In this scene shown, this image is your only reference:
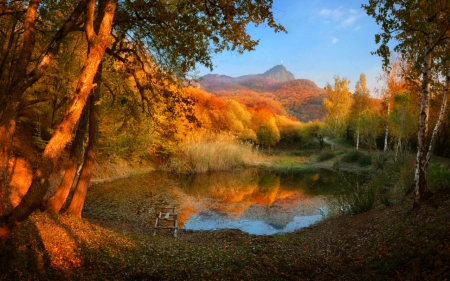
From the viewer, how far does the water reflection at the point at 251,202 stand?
10344 millimetres

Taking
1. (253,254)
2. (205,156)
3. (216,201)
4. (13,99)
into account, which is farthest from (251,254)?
(205,156)

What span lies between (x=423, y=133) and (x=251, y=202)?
28.4 ft

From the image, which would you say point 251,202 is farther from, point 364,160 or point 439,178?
point 364,160

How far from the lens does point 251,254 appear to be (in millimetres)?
6008

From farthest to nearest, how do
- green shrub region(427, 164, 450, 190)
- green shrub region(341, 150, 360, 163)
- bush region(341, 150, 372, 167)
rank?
green shrub region(341, 150, 360, 163), bush region(341, 150, 372, 167), green shrub region(427, 164, 450, 190)

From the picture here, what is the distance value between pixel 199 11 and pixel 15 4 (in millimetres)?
4812

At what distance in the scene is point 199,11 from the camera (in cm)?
734

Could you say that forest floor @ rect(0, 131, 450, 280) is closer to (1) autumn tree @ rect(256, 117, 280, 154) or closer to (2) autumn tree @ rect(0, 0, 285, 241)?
(2) autumn tree @ rect(0, 0, 285, 241)

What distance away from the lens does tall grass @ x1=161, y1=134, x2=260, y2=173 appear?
70.4 feet

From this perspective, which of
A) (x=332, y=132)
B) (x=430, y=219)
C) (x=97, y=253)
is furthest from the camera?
(x=332, y=132)

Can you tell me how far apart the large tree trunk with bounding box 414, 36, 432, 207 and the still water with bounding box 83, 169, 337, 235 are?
14.2 ft

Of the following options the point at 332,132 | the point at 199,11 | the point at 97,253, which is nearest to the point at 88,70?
the point at 97,253

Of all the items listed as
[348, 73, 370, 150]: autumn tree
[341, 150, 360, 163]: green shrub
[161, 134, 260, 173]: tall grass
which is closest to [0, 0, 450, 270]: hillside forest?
[161, 134, 260, 173]: tall grass

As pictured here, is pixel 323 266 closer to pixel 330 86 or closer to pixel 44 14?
pixel 44 14
